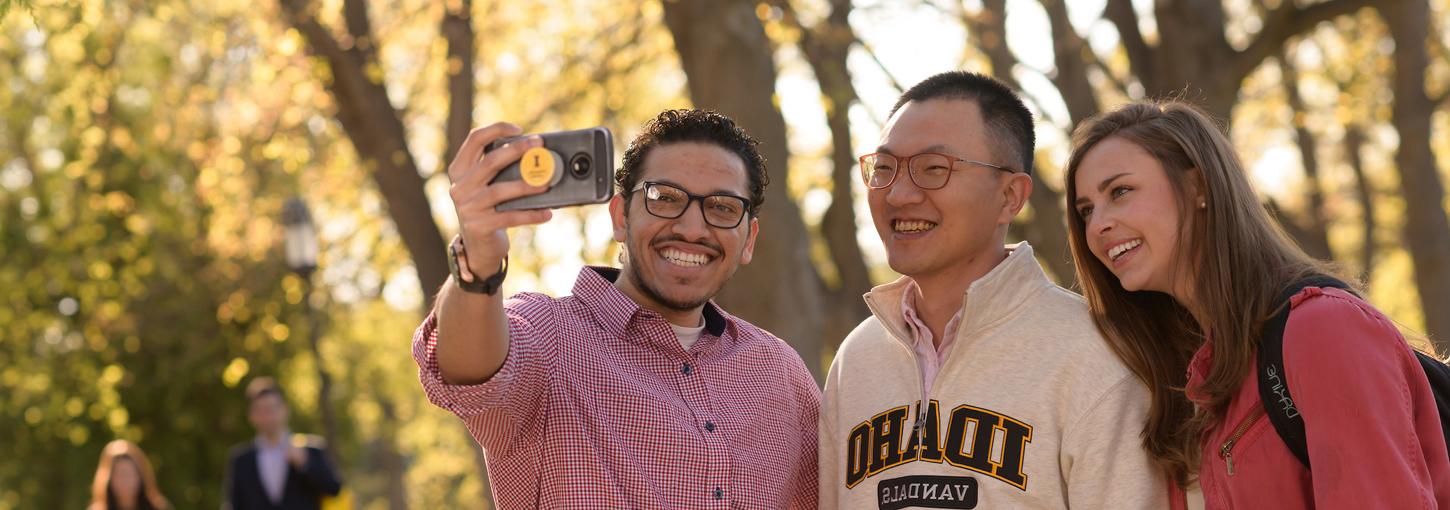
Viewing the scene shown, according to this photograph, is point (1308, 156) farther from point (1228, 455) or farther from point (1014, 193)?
point (1228, 455)

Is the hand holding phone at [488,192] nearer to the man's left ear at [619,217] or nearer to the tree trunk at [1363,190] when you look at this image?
the man's left ear at [619,217]

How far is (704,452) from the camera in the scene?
3941mm

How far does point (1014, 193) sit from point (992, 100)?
0.27 m

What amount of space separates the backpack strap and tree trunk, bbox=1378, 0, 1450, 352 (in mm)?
9352

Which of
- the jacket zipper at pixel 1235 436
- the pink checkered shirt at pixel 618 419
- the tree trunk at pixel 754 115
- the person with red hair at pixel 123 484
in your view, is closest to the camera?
the jacket zipper at pixel 1235 436

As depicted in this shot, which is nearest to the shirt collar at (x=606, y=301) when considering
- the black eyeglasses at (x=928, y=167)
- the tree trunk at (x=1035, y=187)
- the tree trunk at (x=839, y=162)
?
the black eyeglasses at (x=928, y=167)

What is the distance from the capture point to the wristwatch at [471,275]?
10.4ft

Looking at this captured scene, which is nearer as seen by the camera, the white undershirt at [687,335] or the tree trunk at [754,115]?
the white undershirt at [687,335]

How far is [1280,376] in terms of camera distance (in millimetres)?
3439

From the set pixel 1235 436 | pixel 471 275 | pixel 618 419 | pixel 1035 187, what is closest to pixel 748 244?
pixel 618 419

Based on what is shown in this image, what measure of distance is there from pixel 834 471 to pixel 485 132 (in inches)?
67.0

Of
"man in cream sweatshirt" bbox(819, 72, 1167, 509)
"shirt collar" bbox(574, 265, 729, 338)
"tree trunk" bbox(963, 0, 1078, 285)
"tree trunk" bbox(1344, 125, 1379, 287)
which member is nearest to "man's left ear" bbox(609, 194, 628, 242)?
"shirt collar" bbox(574, 265, 729, 338)

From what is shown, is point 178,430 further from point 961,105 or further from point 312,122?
point 961,105

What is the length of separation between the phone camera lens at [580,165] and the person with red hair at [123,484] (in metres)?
10.00
